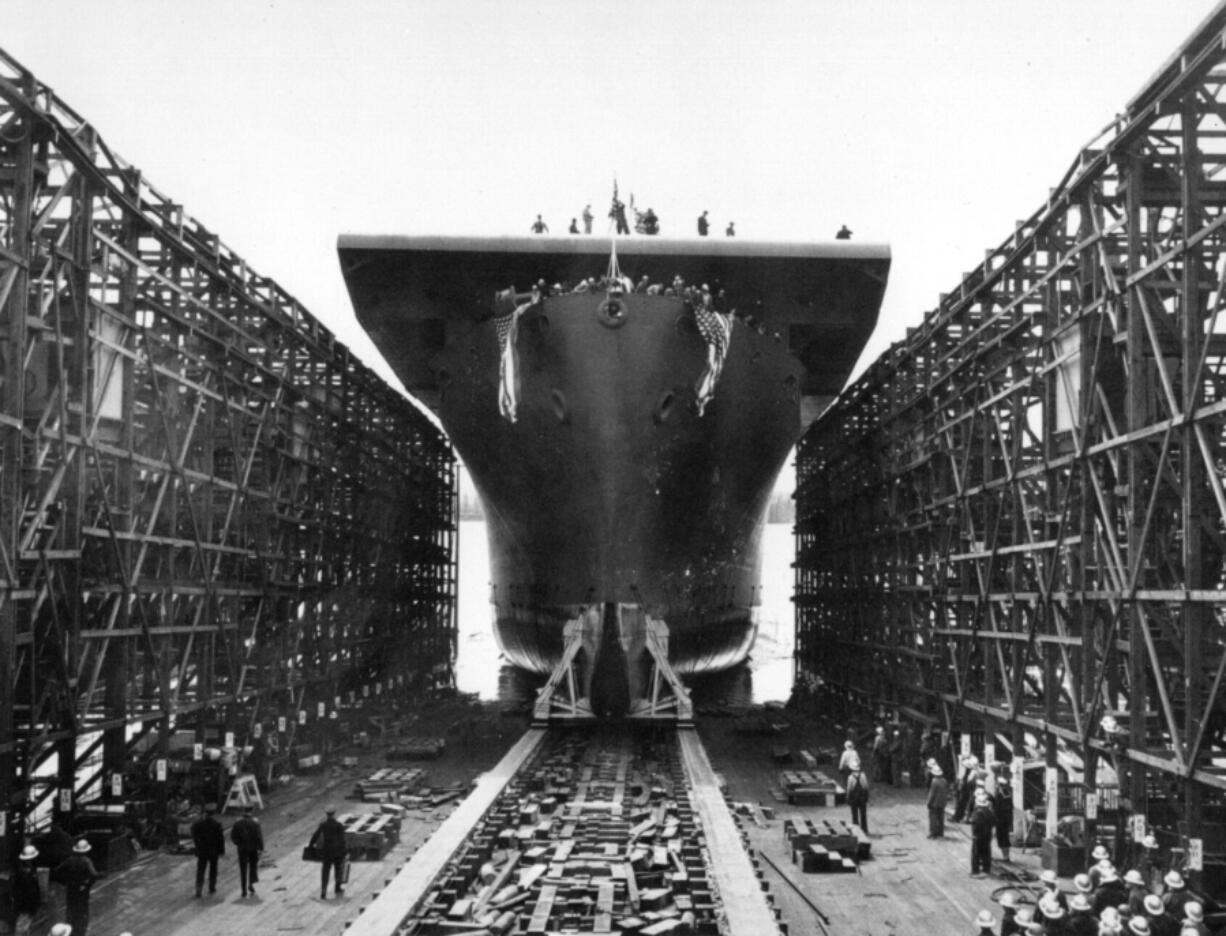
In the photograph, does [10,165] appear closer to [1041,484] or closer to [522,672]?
[1041,484]

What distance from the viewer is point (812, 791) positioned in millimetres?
15422

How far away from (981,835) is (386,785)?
7.90 metres

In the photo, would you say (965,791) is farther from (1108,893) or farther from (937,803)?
(1108,893)

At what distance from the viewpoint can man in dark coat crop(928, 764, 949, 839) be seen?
1338 cm

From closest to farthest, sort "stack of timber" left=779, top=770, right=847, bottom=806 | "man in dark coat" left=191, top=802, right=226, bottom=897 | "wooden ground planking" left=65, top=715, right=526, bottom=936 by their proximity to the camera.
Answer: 1. "wooden ground planking" left=65, top=715, right=526, bottom=936
2. "man in dark coat" left=191, top=802, right=226, bottom=897
3. "stack of timber" left=779, top=770, right=847, bottom=806

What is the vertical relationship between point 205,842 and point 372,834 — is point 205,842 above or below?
above

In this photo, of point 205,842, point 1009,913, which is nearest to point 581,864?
point 1009,913

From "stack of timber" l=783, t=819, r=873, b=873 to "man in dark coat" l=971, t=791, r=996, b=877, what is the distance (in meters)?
1.14

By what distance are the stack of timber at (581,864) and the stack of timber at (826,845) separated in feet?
4.36

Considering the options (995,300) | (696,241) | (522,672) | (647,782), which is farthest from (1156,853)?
(522,672)

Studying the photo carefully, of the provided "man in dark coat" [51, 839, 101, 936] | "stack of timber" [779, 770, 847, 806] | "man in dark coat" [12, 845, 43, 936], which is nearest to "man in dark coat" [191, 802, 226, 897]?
"man in dark coat" [12, 845, 43, 936]

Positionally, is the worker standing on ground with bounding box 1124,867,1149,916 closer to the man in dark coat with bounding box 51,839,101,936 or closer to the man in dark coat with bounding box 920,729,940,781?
the man in dark coat with bounding box 51,839,101,936

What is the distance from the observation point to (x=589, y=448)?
17406mm

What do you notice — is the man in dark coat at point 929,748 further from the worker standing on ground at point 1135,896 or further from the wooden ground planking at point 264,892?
the worker standing on ground at point 1135,896
